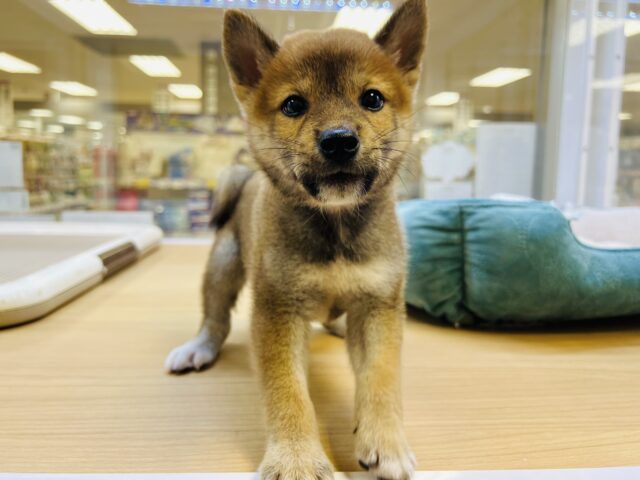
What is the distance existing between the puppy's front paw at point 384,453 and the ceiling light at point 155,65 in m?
2.25

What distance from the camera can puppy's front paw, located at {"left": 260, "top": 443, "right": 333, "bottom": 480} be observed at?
0.70m

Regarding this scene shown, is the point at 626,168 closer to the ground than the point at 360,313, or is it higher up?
higher up

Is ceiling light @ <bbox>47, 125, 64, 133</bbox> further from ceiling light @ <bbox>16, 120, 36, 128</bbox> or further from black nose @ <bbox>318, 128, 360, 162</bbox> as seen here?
black nose @ <bbox>318, 128, 360, 162</bbox>

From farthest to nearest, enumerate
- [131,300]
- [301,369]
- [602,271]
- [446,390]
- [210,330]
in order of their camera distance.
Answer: [131,300]
[602,271]
[210,330]
[446,390]
[301,369]

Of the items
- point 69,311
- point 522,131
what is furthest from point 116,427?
point 522,131

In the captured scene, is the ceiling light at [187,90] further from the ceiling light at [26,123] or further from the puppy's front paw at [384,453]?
the puppy's front paw at [384,453]

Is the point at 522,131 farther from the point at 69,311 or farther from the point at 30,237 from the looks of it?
the point at 30,237

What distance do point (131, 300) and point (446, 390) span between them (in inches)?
45.3

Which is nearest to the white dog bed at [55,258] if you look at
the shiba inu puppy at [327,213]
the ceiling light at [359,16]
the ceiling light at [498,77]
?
the shiba inu puppy at [327,213]

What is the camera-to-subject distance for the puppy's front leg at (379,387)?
734 millimetres

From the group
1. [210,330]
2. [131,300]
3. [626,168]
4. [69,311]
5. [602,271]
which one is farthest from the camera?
[626,168]

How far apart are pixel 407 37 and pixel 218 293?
0.73 meters

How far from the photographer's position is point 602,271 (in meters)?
1.35

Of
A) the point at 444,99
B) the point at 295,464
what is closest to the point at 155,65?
the point at 444,99
